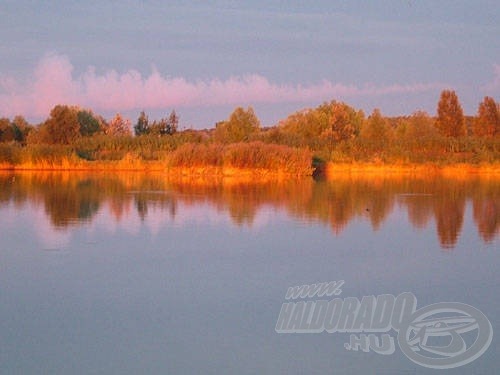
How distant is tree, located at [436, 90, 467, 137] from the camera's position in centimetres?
6450

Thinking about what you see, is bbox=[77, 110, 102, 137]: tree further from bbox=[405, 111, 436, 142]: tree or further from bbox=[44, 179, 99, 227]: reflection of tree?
bbox=[44, 179, 99, 227]: reflection of tree

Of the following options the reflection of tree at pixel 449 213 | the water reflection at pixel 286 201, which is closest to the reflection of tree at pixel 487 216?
the water reflection at pixel 286 201

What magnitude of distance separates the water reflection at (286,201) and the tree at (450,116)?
126ft

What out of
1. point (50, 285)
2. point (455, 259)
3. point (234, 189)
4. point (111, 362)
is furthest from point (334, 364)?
point (234, 189)

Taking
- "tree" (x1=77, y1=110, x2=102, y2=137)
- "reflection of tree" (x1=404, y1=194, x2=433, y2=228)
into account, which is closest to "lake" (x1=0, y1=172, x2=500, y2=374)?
"reflection of tree" (x1=404, y1=194, x2=433, y2=228)

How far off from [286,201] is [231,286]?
452 inches

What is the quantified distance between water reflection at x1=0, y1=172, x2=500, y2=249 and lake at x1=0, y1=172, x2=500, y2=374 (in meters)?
0.18

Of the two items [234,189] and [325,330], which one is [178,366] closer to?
[325,330]

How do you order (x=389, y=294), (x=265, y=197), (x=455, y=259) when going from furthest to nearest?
(x=265, y=197)
(x=455, y=259)
(x=389, y=294)

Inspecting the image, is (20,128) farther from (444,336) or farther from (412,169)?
(444,336)

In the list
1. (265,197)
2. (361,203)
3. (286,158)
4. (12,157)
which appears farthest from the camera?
(12,157)

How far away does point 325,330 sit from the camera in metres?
6.99

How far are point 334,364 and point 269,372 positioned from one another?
55 cm

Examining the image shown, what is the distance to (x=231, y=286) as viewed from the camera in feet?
28.6
